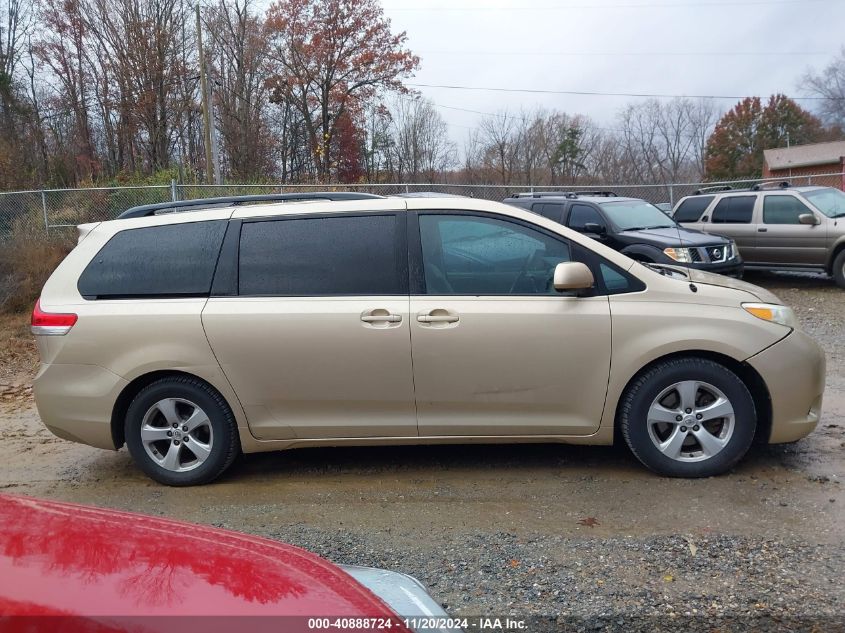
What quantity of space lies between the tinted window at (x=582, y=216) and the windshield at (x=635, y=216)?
18 centimetres

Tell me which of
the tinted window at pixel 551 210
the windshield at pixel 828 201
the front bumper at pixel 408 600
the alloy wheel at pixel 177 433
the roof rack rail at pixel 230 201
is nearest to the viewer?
the front bumper at pixel 408 600

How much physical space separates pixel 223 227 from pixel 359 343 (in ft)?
4.16

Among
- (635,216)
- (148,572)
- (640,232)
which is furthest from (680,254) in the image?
(148,572)

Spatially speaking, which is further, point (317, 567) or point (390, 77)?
point (390, 77)

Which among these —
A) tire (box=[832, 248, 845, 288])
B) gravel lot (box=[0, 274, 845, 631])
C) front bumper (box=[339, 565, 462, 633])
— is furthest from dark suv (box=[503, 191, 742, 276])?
front bumper (box=[339, 565, 462, 633])

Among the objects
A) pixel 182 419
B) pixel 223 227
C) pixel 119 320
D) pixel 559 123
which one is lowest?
pixel 182 419

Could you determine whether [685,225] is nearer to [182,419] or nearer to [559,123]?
[182,419]

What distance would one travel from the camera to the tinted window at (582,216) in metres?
11.1

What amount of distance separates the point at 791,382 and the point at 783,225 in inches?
369

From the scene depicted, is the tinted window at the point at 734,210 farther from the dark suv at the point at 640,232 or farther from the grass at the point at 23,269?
the grass at the point at 23,269

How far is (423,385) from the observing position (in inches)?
165

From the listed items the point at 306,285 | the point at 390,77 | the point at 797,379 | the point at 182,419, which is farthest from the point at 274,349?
the point at 390,77

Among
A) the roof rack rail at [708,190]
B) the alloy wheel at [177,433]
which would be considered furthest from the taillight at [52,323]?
the roof rack rail at [708,190]

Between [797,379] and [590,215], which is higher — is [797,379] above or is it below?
below
